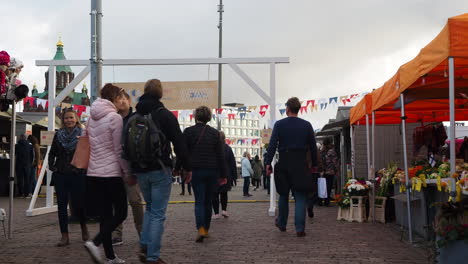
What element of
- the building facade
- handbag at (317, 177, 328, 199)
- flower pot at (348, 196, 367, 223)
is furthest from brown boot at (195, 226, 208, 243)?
the building facade

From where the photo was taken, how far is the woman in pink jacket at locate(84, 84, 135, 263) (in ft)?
18.7

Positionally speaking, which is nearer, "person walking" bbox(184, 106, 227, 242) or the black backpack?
the black backpack

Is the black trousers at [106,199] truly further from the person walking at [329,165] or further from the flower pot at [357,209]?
the person walking at [329,165]

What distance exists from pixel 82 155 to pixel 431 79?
5.03 metres

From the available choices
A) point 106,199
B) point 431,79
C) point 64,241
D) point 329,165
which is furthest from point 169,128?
point 329,165

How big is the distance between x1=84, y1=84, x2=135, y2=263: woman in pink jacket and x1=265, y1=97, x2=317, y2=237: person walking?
10.5 feet

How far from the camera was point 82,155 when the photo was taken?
19.4ft

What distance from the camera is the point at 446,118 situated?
44.5 ft

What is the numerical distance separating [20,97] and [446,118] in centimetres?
905

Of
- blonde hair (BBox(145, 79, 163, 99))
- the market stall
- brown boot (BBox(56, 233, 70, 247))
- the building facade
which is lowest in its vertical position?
brown boot (BBox(56, 233, 70, 247))

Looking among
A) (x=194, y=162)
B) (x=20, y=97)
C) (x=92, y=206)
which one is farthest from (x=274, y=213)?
(x=92, y=206)

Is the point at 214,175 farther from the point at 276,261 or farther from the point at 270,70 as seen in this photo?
the point at 270,70

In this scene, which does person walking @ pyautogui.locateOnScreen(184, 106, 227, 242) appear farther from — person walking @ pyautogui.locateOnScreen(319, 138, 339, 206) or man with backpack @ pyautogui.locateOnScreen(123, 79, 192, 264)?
person walking @ pyautogui.locateOnScreen(319, 138, 339, 206)

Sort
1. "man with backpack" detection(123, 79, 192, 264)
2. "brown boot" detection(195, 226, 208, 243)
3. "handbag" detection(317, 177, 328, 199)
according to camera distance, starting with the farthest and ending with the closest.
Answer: "handbag" detection(317, 177, 328, 199), "brown boot" detection(195, 226, 208, 243), "man with backpack" detection(123, 79, 192, 264)
